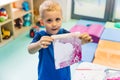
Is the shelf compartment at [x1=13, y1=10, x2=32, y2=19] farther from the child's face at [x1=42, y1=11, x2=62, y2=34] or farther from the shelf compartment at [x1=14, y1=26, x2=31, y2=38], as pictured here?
the child's face at [x1=42, y1=11, x2=62, y2=34]

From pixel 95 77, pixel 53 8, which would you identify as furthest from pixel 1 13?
pixel 53 8

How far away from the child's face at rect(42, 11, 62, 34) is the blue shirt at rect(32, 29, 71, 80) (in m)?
0.05

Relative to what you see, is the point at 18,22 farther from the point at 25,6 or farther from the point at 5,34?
the point at 5,34

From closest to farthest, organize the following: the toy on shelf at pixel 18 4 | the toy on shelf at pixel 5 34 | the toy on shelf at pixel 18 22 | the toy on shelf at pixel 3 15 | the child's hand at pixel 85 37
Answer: the child's hand at pixel 85 37
the toy on shelf at pixel 3 15
the toy on shelf at pixel 5 34
the toy on shelf at pixel 18 22
the toy on shelf at pixel 18 4

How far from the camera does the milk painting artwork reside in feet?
2.83

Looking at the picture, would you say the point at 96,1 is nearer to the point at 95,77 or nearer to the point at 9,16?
the point at 9,16

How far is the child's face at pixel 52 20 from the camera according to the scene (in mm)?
874

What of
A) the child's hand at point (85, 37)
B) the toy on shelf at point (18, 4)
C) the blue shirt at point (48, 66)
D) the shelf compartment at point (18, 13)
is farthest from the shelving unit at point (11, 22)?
the child's hand at point (85, 37)

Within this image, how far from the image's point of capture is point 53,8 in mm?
873

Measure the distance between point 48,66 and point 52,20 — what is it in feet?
0.73

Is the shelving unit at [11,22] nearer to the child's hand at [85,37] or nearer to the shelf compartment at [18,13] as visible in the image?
the shelf compartment at [18,13]

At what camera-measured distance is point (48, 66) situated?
3.08ft

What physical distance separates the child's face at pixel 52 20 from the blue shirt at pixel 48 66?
0.18 ft

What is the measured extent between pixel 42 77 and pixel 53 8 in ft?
1.13
